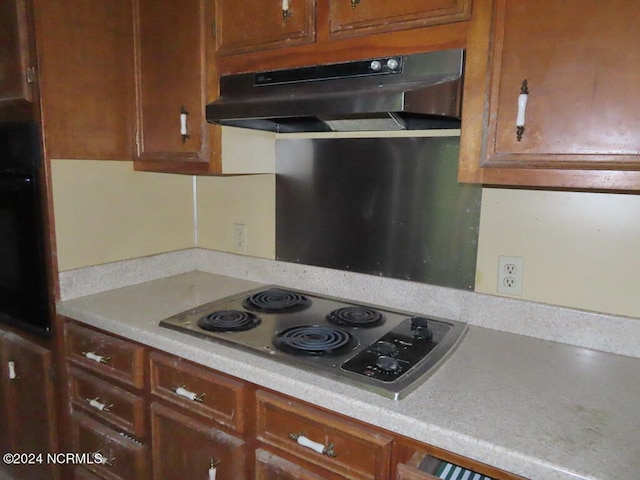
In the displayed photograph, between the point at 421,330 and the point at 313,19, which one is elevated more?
the point at 313,19

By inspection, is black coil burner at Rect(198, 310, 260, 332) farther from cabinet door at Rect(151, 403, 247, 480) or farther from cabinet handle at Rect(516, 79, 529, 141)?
cabinet handle at Rect(516, 79, 529, 141)

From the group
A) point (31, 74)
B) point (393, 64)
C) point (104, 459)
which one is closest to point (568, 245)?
point (393, 64)

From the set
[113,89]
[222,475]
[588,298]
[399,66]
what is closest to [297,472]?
[222,475]

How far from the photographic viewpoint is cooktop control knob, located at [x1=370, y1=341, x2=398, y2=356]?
112 centimetres

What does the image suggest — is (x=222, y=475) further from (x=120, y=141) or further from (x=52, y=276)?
(x=120, y=141)

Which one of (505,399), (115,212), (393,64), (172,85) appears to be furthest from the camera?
(115,212)

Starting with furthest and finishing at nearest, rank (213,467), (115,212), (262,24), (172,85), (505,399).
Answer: (115,212) → (172,85) → (262,24) → (213,467) → (505,399)

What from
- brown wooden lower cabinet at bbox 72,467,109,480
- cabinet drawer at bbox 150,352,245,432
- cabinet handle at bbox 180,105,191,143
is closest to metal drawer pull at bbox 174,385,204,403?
cabinet drawer at bbox 150,352,245,432

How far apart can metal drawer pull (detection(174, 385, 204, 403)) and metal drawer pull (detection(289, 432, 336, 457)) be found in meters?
0.31

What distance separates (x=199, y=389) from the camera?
1.20 meters

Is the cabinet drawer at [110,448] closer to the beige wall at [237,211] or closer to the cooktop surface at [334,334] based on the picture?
the cooktop surface at [334,334]

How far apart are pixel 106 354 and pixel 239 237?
28.3 inches

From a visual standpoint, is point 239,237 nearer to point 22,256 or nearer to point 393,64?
point 22,256

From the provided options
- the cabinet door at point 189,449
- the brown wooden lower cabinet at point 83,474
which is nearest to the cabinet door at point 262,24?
the cabinet door at point 189,449
